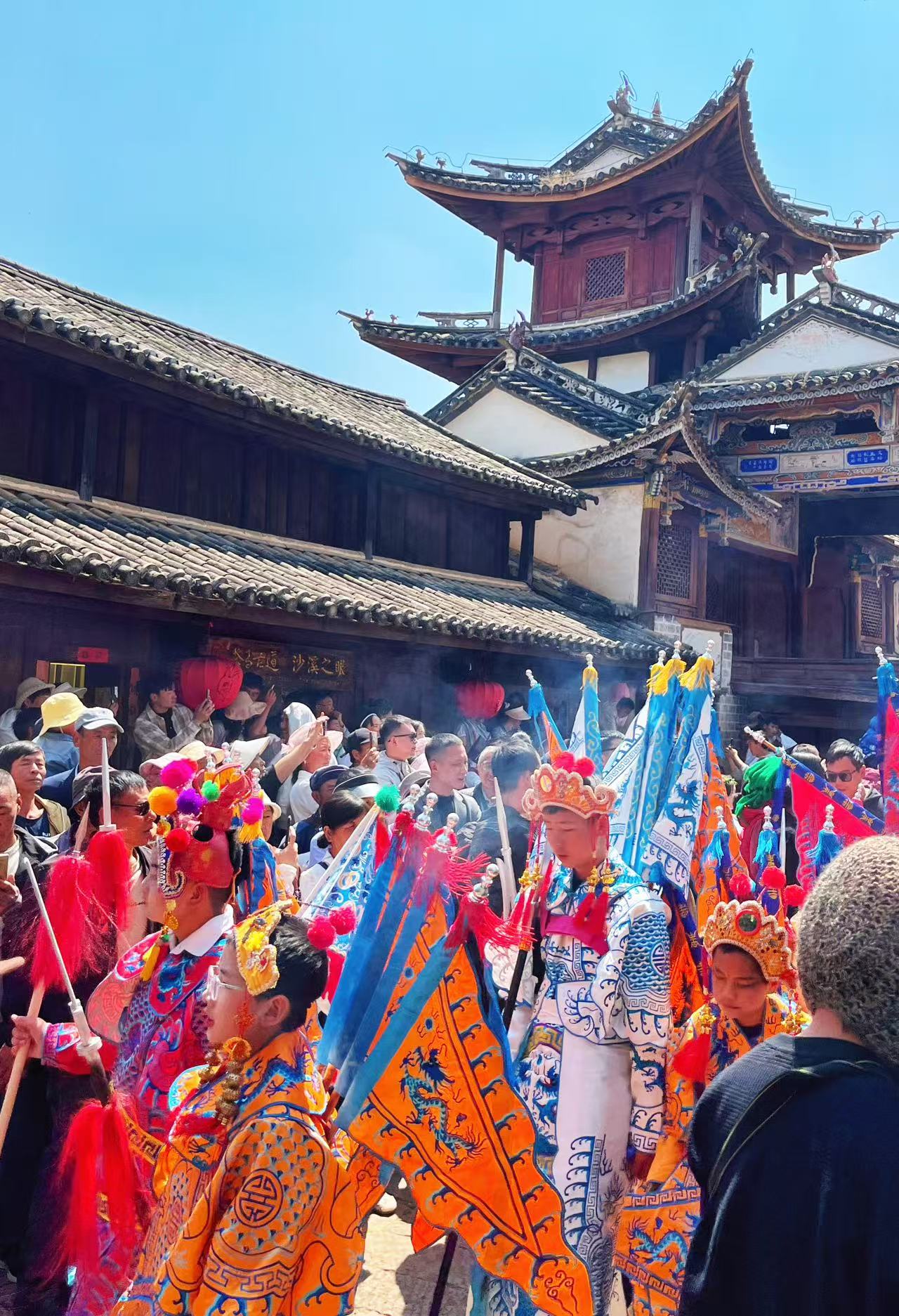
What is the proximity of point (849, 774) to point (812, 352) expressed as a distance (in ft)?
35.6

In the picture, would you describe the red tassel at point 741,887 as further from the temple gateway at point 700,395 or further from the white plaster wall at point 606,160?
the white plaster wall at point 606,160

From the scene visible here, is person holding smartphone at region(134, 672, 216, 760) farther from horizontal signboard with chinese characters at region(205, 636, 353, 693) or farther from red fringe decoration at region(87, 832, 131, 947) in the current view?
red fringe decoration at region(87, 832, 131, 947)

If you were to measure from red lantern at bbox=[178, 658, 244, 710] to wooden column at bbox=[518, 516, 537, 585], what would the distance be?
6.19 meters

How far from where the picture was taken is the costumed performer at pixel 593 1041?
2.71 meters

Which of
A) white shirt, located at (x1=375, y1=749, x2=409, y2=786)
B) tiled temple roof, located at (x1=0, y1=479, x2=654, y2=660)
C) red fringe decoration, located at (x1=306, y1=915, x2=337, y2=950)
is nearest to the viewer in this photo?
red fringe decoration, located at (x1=306, y1=915, x2=337, y2=950)

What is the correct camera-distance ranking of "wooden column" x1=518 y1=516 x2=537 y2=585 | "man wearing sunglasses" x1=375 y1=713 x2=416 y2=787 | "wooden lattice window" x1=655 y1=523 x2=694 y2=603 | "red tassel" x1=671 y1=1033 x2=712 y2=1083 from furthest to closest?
"wooden lattice window" x1=655 y1=523 x2=694 y2=603
"wooden column" x1=518 y1=516 x2=537 y2=585
"man wearing sunglasses" x1=375 y1=713 x2=416 y2=787
"red tassel" x1=671 y1=1033 x2=712 y2=1083

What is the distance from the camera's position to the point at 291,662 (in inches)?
403

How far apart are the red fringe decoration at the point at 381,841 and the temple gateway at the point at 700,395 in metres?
11.4

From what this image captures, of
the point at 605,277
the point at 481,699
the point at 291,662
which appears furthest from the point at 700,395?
the point at 291,662

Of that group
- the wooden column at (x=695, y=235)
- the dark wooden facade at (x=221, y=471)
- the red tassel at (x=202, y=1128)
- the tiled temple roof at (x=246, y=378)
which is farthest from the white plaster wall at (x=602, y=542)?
the red tassel at (x=202, y=1128)

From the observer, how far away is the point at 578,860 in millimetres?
2949

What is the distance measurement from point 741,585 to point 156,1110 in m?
16.4

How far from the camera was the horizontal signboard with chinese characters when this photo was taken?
9.55m

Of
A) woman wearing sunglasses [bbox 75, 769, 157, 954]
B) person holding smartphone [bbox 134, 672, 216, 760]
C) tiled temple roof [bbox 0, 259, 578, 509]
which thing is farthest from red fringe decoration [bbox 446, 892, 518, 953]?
tiled temple roof [bbox 0, 259, 578, 509]
